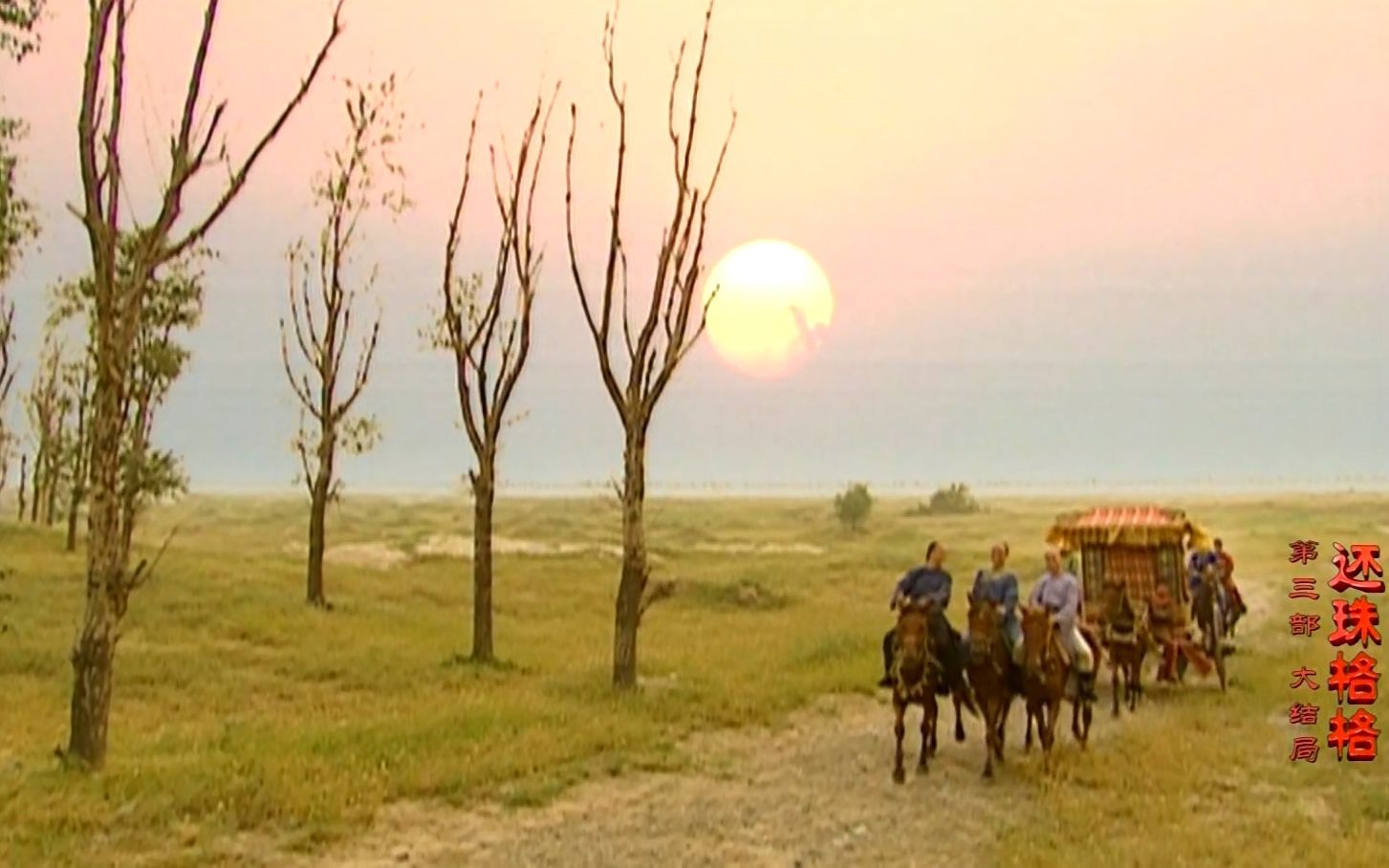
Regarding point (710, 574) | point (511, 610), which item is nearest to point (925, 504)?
point (710, 574)

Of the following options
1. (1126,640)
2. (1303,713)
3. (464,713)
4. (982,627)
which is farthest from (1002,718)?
(464,713)

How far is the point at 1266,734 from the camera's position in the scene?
619 inches

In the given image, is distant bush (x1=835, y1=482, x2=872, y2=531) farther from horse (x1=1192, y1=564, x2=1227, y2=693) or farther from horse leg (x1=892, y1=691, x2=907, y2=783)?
horse leg (x1=892, y1=691, x2=907, y2=783)

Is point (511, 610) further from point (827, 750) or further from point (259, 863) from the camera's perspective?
point (259, 863)

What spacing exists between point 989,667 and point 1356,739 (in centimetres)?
529

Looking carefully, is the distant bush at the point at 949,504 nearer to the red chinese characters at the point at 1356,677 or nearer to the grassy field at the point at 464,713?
the grassy field at the point at 464,713

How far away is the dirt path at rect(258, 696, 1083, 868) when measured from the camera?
9844mm

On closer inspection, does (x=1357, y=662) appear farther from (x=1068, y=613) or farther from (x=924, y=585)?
(x=924, y=585)

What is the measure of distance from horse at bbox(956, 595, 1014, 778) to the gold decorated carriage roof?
8.41 m

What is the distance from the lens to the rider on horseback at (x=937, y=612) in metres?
12.9

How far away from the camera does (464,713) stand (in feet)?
48.2

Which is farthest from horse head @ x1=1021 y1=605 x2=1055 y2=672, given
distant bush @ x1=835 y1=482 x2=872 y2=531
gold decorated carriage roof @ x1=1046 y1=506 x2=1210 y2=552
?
distant bush @ x1=835 y1=482 x2=872 y2=531

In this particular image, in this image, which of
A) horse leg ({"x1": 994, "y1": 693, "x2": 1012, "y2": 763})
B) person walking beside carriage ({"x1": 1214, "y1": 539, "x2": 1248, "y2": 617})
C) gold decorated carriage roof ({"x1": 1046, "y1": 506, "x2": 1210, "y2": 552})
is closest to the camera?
horse leg ({"x1": 994, "y1": 693, "x2": 1012, "y2": 763})

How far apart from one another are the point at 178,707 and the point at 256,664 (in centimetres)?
344
